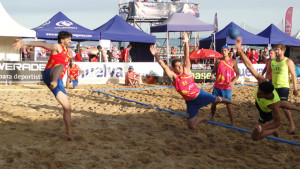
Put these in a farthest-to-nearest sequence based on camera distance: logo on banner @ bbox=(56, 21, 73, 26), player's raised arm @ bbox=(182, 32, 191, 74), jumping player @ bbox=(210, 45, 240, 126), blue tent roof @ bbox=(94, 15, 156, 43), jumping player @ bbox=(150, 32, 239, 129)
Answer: blue tent roof @ bbox=(94, 15, 156, 43), logo on banner @ bbox=(56, 21, 73, 26), jumping player @ bbox=(210, 45, 240, 126), jumping player @ bbox=(150, 32, 239, 129), player's raised arm @ bbox=(182, 32, 191, 74)

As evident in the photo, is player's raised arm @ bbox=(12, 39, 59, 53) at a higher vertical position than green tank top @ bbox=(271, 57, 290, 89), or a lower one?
higher

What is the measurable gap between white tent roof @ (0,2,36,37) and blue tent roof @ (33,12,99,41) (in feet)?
1.39

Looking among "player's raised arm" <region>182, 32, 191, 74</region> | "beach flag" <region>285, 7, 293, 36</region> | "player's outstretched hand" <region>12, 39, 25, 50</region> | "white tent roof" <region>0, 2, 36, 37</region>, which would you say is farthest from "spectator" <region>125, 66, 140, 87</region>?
"beach flag" <region>285, 7, 293, 36</region>

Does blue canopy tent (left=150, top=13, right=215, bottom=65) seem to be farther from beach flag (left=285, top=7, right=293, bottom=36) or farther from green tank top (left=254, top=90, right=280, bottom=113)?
beach flag (left=285, top=7, right=293, bottom=36)

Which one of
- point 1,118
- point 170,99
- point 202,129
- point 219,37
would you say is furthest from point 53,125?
point 219,37

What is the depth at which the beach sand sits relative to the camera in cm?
398

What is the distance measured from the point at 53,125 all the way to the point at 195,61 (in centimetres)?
1258

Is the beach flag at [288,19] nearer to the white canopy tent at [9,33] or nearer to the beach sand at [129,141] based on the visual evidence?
the white canopy tent at [9,33]

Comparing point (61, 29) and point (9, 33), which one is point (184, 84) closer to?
point (61, 29)

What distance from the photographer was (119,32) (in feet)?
53.2

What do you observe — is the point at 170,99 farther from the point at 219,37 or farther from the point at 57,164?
the point at 219,37

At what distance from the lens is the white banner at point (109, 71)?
1434 centimetres

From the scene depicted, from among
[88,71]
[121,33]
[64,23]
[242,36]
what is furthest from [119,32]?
[242,36]

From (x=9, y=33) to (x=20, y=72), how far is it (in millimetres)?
2108
